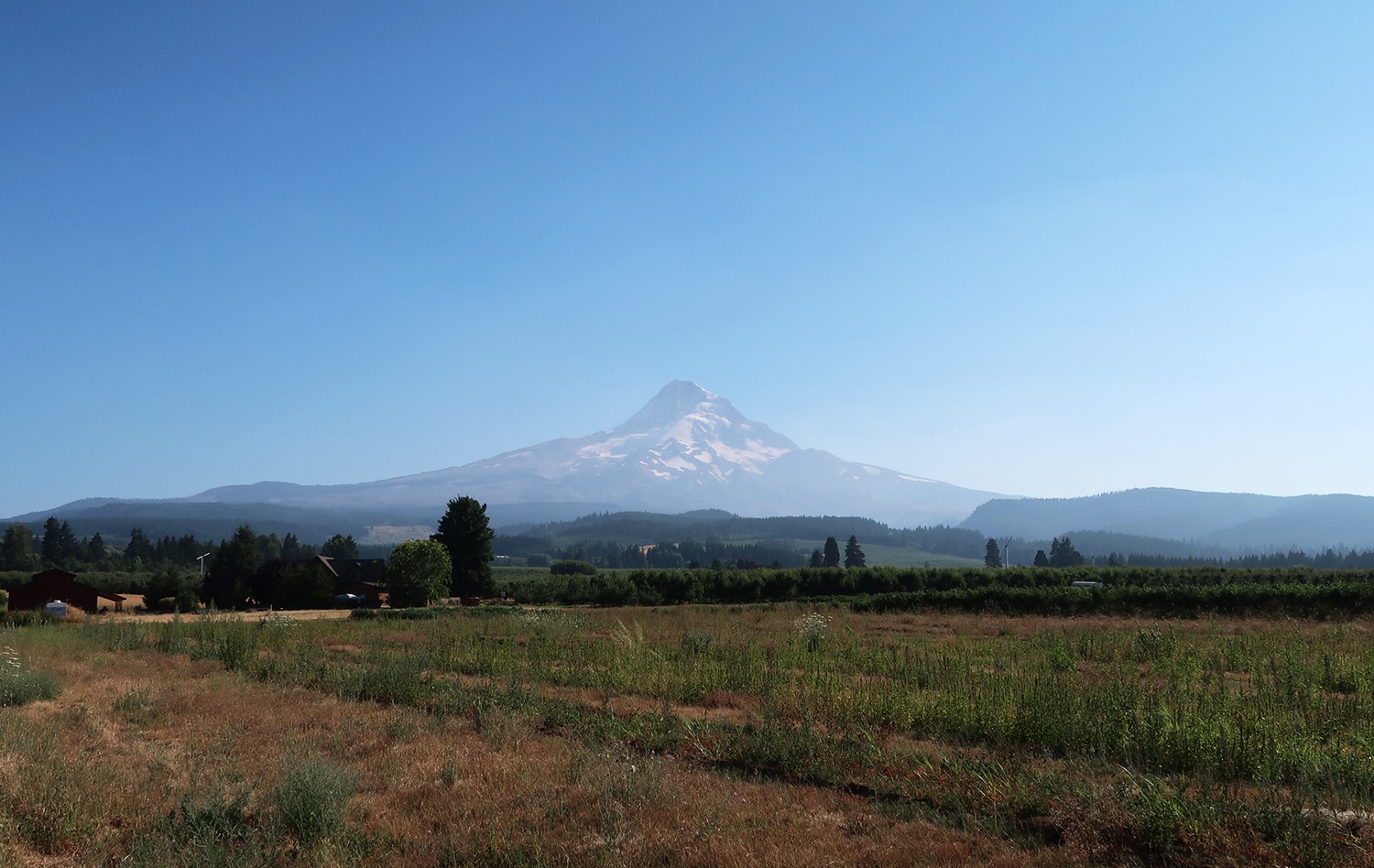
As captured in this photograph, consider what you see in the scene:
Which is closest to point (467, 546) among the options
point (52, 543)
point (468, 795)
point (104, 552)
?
point (468, 795)

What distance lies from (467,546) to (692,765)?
62.8 m

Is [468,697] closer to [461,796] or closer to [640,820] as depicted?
[461,796]

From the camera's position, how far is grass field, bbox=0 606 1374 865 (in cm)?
591

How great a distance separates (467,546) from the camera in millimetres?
68188

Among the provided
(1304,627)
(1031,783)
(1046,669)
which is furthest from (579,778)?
(1304,627)

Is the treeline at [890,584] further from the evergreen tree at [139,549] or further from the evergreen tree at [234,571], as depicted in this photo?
the evergreen tree at [139,549]

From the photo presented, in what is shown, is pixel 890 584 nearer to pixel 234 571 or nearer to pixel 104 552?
pixel 234 571

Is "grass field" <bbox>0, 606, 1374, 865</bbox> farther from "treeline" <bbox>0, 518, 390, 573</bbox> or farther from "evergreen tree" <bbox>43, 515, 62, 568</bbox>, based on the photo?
"evergreen tree" <bbox>43, 515, 62, 568</bbox>

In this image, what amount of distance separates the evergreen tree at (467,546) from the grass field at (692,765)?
176 ft

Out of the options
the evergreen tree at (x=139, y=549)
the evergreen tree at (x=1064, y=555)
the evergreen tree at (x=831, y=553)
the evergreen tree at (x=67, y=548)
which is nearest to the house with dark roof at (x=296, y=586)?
the evergreen tree at (x=67, y=548)

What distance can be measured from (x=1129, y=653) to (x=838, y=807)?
12990 mm

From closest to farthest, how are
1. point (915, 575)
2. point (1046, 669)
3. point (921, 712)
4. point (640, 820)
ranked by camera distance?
point (640, 820)
point (921, 712)
point (1046, 669)
point (915, 575)

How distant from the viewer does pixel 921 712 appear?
10.2 metres

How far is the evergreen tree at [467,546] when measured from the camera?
6775 cm
